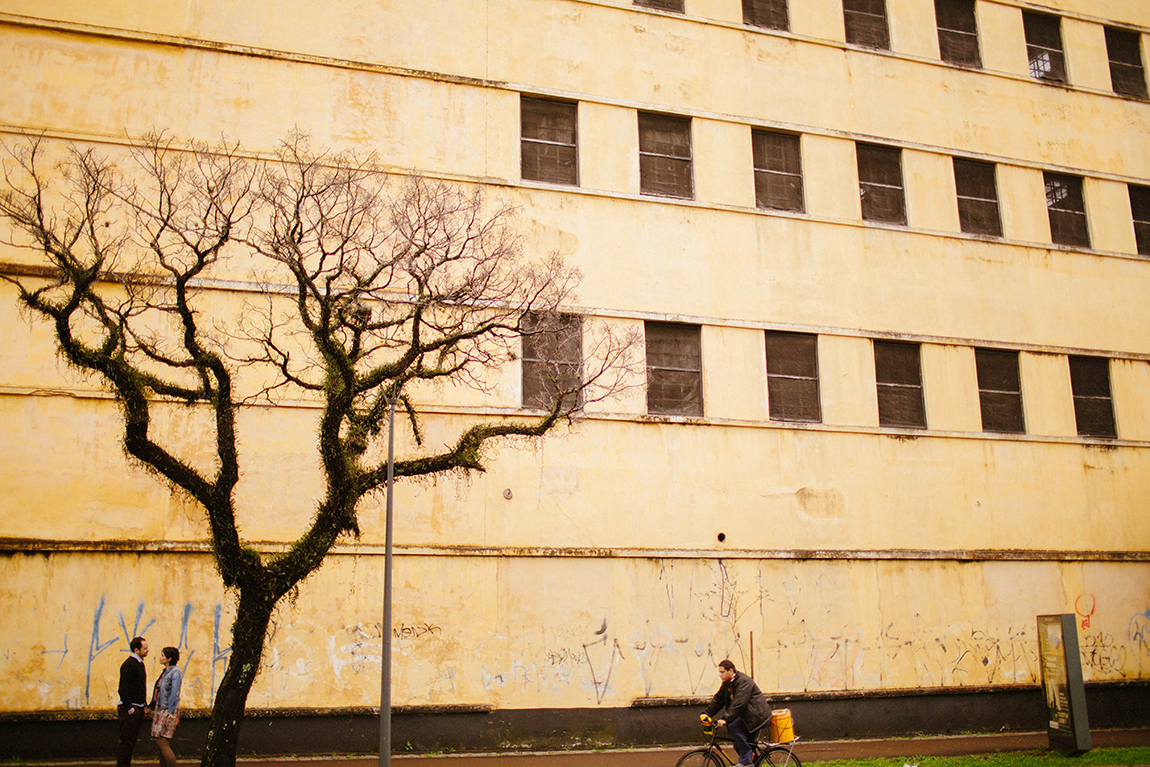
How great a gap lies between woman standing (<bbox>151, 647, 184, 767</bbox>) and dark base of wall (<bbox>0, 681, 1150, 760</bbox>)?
247cm

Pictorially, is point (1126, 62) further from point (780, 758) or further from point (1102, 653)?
point (780, 758)

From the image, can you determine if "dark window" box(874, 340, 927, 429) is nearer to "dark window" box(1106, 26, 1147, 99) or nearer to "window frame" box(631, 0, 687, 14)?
"window frame" box(631, 0, 687, 14)

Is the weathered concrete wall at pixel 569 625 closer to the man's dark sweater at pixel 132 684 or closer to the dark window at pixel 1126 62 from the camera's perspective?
the man's dark sweater at pixel 132 684

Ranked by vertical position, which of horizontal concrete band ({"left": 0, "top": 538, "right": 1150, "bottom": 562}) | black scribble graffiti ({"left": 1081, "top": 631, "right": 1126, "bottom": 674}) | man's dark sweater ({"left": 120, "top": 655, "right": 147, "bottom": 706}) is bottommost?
black scribble graffiti ({"left": 1081, "top": 631, "right": 1126, "bottom": 674})

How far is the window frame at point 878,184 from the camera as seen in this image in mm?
18750

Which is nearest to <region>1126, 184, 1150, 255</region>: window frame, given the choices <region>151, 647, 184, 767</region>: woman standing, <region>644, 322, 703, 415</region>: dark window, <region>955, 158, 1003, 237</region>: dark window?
<region>955, 158, 1003, 237</region>: dark window

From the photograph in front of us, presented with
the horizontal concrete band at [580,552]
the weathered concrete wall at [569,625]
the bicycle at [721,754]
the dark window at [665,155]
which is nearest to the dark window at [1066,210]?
the horizontal concrete band at [580,552]

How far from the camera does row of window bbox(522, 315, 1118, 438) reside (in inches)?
637

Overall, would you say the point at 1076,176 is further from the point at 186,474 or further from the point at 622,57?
the point at 186,474

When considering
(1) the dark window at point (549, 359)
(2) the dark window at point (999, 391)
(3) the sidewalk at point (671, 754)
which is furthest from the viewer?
(2) the dark window at point (999, 391)

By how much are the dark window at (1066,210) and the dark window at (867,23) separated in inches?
184

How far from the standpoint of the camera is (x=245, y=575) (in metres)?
10.0

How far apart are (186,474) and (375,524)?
494cm

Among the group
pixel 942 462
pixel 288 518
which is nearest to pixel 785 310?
pixel 942 462
